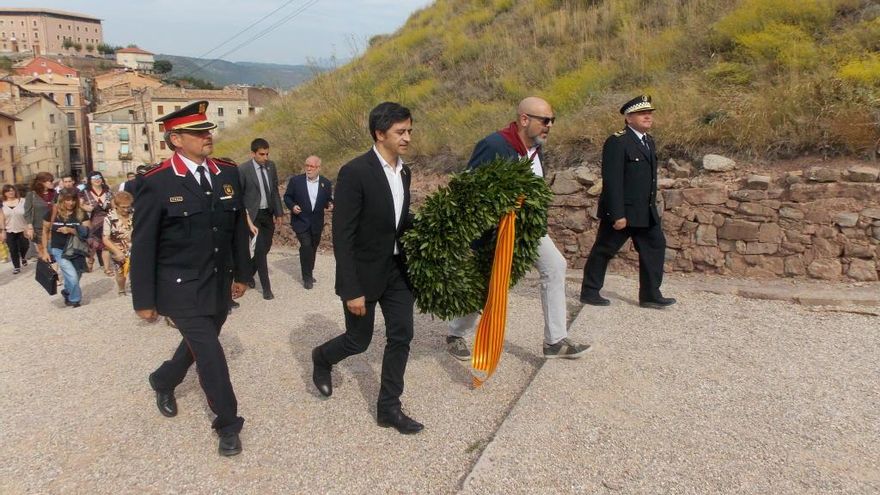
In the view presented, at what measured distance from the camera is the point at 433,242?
3949 mm

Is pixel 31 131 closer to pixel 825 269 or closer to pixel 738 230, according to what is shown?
pixel 738 230

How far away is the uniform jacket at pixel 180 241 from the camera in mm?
3574

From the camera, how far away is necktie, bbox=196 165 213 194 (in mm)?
3766

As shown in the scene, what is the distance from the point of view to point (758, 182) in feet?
23.1

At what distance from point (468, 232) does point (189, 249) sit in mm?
1717

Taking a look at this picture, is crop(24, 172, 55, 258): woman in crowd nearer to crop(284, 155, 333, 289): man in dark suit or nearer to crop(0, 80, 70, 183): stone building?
crop(284, 155, 333, 289): man in dark suit

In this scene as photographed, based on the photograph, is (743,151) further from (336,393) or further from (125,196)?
(125,196)

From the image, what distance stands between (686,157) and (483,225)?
16.5 feet

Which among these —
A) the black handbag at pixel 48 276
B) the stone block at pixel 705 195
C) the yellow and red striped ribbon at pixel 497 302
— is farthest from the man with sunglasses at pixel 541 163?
the black handbag at pixel 48 276

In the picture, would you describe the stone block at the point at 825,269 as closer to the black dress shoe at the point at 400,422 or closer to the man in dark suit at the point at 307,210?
the black dress shoe at the point at 400,422

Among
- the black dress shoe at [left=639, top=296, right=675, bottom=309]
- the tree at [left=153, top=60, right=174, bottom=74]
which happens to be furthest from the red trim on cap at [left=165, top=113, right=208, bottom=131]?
the tree at [left=153, top=60, right=174, bottom=74]

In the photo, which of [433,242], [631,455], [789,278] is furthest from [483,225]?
[789,278]

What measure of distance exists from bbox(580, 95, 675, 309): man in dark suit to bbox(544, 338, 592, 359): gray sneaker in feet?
5.34

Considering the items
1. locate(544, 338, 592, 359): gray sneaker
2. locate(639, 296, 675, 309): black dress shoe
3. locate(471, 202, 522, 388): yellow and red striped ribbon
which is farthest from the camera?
locate(639, 296, 675, 309): black dress shoe
